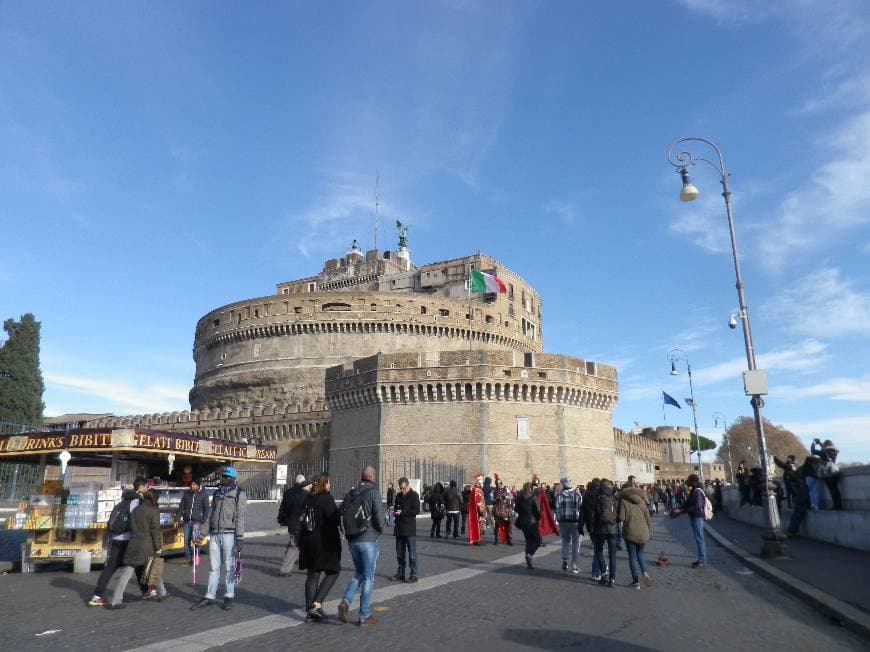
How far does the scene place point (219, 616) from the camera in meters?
6.93

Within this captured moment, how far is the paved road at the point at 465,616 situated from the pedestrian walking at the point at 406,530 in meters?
0.39

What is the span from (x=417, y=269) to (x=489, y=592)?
5720 cm

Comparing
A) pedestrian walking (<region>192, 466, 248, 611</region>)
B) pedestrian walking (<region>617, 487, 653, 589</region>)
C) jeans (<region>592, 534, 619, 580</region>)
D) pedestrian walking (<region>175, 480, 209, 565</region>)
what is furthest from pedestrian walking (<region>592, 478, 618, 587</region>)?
pedestrian walking (<region>175, 480, 209, 565</region>)

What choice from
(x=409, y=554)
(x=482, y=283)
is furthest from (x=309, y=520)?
(x=482, y=283)

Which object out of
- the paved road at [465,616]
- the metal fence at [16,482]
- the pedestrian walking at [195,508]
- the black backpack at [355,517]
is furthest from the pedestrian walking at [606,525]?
the metal fence at [16,482]

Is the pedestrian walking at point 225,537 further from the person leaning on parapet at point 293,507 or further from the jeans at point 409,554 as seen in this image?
the jeans at point 409,554

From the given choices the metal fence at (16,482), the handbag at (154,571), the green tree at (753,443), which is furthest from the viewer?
the green tree at (753,443)

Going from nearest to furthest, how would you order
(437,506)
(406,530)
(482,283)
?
1. (406,530)
2. (437,506)
3. (482,283)

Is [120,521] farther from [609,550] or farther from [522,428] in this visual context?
[522,428]

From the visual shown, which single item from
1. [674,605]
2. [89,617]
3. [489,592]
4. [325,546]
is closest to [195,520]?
[89,617]

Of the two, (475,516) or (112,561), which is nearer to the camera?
(112,561)

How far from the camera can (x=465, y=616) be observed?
686 cm

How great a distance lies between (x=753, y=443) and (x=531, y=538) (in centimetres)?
8534

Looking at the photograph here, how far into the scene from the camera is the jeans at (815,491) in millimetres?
13859
